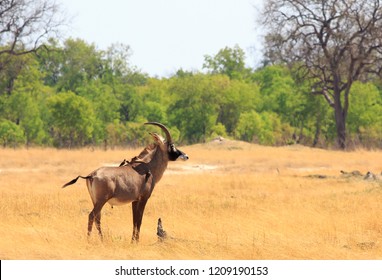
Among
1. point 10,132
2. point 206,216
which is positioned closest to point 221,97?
point 10,132

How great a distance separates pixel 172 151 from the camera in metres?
13.4

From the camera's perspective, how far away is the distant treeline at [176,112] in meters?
60.0

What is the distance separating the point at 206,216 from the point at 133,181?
4.65 metres

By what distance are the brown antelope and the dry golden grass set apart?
0.48 m

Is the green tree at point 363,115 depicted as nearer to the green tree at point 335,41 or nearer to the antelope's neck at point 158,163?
the green tree at point 335,41

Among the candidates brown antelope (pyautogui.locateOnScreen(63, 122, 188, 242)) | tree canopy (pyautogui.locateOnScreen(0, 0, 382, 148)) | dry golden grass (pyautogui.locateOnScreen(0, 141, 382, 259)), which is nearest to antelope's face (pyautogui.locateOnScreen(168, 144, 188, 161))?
brown antelope (pyautogui.locateOnScreen(63, 122, 188, 242))

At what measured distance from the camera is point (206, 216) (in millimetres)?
16891

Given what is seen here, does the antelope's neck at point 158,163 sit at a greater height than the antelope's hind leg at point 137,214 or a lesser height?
greater

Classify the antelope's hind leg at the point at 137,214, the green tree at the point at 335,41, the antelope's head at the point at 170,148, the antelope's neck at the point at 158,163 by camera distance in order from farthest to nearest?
the green tree at the point at 335,41
the antelope's head at the point at 170,148
the antelope's neck at the point at 158,163
the antelope's hind leg at the point at 137,214

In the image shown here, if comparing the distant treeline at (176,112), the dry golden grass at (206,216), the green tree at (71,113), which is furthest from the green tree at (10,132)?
the dry golden grass at (206,216)

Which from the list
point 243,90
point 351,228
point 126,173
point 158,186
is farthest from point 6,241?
point 243,90

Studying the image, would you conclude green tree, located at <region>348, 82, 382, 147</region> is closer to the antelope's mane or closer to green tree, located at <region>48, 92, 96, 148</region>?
green tree, located at <region>48, 92, 96, 148</region>

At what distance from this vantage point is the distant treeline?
6003cm

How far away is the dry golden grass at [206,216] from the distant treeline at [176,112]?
27550 millimetres
